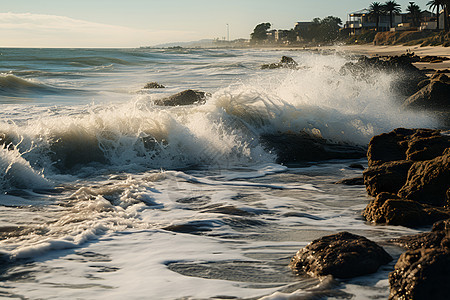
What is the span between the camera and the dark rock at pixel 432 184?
4816mm

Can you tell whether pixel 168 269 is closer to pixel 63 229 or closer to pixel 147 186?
pixel 63 229

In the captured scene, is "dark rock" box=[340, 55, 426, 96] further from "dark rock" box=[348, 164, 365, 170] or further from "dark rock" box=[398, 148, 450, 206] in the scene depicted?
"dark rock" box=[398, 148, 450, 206]

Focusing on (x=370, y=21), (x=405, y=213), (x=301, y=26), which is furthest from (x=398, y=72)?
(x=301, y=26)

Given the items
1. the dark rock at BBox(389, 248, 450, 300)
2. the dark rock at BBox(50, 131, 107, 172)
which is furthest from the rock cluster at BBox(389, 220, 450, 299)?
the dark rock at BBox(50, 131, 107, 172)

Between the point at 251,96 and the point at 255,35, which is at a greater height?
the point at 255,35

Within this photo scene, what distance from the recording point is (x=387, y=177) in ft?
17.7

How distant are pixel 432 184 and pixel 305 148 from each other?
3606 mm

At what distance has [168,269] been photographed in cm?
365

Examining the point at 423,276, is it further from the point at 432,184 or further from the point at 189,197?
the point at 189,197

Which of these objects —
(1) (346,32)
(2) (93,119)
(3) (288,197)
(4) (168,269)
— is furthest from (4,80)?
(1) (346,32)

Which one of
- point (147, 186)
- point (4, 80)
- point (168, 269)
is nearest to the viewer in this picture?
point (168, 269)

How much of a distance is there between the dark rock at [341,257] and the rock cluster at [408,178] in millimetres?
1092

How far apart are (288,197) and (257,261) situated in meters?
2.17

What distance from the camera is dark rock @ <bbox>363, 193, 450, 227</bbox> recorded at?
14.4ft
